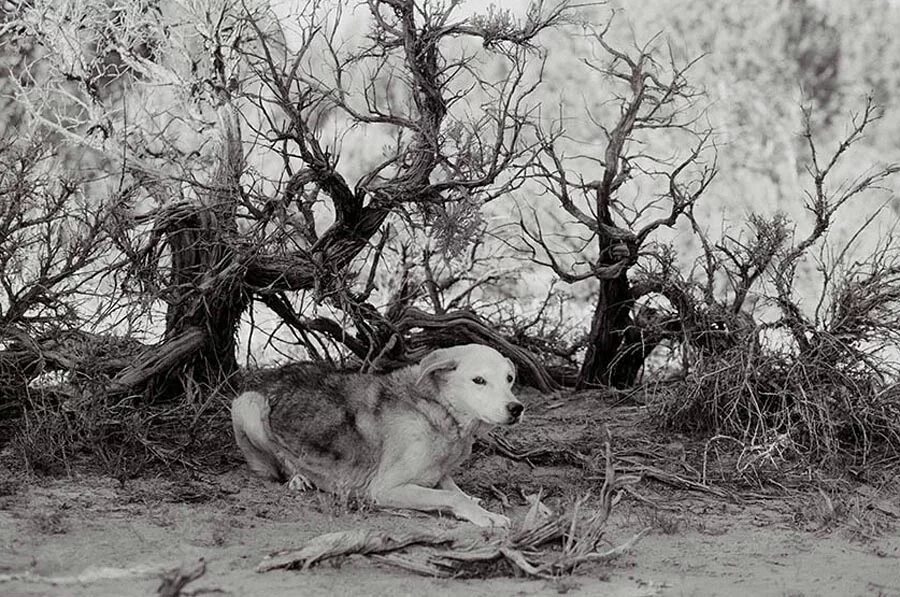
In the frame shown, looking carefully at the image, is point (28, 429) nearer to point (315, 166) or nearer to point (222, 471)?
point (222, 471)

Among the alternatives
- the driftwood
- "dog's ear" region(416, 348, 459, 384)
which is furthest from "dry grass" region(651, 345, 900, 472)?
the driftwood

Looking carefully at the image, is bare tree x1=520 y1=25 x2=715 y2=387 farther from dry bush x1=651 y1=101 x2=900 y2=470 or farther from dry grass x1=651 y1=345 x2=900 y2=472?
dry grass x1=651 y1=345 x2=900 y2=472

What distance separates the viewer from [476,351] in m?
7.05

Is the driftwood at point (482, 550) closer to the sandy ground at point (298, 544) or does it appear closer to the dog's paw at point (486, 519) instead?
the sandy ground at point (298, 544)

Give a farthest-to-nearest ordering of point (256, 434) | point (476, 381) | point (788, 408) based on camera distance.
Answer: point (788, 408)
point (256, 434)
point (476, 381)

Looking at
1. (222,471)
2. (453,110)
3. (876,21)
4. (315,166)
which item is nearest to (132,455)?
(222,471)

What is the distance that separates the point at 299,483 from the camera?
23.7 feet

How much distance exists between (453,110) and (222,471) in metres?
11.4

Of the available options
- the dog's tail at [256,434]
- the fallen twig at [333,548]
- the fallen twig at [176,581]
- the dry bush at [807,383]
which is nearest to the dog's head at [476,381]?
the dog's tail at [256,434]

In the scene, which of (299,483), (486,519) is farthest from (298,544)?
(299,483)

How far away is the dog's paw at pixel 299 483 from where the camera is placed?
23.6 ft

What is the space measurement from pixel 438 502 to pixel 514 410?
0.67 meters

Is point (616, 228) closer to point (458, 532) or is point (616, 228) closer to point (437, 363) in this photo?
point (437, 363)

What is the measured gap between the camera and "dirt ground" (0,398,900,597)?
17.1 feet
